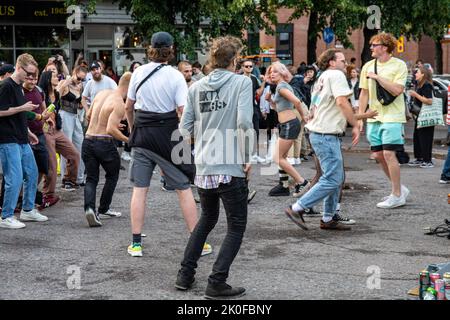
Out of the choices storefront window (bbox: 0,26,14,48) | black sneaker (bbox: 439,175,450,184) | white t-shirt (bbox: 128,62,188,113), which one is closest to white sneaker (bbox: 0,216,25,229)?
white t-shirt (bbox: 128,62,188,113)

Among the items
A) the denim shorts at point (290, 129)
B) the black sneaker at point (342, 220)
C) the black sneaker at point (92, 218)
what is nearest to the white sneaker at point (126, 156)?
the denim shorts at point (290, 129)

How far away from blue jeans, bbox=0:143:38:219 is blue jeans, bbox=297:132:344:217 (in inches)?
119

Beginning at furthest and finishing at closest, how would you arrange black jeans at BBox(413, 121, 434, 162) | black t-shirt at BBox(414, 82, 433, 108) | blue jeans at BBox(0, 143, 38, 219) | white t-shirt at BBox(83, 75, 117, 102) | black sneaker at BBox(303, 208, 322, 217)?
black t-shirt at BBox(414, 82, 433, 108) → black jeans at BBox(413, 121, 434, 162) → white t-shirt at BBox(83, 75, 117, 102) → black sneaker at BBox(303, 208, 322, 217) → blue jeans at BBox(0, 143, 38, 219)

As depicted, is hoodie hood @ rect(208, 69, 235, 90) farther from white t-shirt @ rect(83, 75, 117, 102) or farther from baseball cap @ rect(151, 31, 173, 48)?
white t-shirt @ rect(83, 75, 117, 102)

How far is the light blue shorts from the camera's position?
9062 mm

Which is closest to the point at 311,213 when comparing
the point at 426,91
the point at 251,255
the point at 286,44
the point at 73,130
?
the point at 251,255

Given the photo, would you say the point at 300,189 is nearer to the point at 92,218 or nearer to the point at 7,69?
the point at 92,218

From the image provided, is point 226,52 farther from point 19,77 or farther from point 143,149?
point 19,77

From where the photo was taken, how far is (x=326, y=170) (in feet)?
25.7

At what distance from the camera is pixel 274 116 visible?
14930mm

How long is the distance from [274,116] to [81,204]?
232 inches

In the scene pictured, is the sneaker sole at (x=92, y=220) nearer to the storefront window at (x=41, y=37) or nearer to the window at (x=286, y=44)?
the storefront window at (x=41, y=37)

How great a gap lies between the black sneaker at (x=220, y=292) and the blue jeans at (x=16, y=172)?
352cm

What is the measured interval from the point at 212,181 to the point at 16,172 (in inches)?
136
